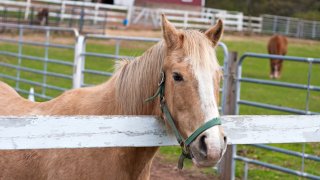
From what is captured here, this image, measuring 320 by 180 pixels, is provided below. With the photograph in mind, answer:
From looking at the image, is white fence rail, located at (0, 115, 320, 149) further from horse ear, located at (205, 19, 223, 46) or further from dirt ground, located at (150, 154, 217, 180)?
dirt ground, located at (150, 154, 217, 180)

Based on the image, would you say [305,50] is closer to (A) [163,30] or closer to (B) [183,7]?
(B) [183,7]

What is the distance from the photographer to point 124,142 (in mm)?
3004

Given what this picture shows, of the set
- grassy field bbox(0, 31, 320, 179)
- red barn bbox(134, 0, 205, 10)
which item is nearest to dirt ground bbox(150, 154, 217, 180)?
grassy field bbox(0, 31, 320, 179)

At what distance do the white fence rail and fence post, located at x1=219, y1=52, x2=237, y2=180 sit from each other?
9.30ft

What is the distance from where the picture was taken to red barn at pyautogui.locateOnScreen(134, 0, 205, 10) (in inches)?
1577

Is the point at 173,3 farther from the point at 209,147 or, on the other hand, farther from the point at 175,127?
the point at 209,147

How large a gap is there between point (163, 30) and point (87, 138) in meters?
0.75

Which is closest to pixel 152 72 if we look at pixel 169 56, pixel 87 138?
pixel 169 56

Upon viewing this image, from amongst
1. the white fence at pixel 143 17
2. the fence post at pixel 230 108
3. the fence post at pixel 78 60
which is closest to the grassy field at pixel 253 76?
the fence post at pixel 230 108

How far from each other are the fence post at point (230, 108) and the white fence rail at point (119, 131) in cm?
284

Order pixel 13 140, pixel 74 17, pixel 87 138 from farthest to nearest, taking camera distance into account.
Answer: pixel 74 17 → pixel 87 138 → pixel 13 140

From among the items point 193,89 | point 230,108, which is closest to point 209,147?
point 193,89

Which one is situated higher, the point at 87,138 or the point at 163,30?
the point at 163,30

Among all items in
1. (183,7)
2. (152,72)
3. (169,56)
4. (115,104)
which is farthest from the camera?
(183,7)
